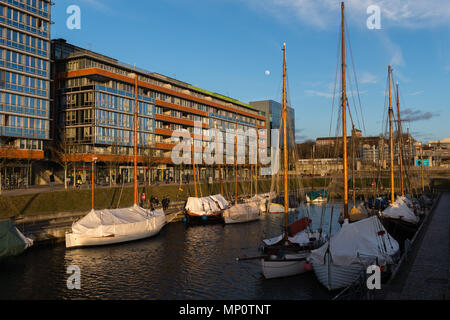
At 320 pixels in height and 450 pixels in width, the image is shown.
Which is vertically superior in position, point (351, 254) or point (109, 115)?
point (109, 115)

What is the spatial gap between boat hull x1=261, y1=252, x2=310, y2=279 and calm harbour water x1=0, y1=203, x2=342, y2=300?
412 millimetres

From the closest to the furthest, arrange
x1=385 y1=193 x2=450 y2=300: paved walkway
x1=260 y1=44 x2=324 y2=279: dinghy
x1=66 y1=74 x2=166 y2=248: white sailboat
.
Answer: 1. x1=385 y1=193 x2=450 y2=300: paved walkway
2. x1=260 y1=44 x2=324 y2=279: dinghy
3. x1=66 y1=74 x2=166 y2=248: white sailboat

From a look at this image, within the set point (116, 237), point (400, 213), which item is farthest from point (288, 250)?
point (400, 213)

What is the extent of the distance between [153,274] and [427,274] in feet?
53.9

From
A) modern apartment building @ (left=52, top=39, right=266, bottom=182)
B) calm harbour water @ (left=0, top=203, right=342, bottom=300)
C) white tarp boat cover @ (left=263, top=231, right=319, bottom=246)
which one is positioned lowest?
calm harbour water @ (left=0, top=203, right=342, bottom=300)

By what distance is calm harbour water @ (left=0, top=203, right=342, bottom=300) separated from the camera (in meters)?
20.7

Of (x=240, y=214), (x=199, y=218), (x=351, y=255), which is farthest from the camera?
(x=240, y=214)

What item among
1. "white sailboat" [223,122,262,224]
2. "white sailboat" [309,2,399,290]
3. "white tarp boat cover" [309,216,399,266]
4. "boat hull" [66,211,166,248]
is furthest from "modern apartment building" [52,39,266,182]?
"white sailboat" [309,2,399,290]

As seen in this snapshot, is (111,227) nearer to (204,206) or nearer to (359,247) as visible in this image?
(204,206)

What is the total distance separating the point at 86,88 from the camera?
73375mm

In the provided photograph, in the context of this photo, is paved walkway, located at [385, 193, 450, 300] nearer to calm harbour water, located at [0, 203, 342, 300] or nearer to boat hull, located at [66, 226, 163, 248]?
calm harbour water, located at [0, 203, 342, 300]

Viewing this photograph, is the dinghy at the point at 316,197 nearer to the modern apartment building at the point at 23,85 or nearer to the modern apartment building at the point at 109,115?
Answer: the modern apartment building at the point at 109,115

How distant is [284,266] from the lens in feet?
73.5
